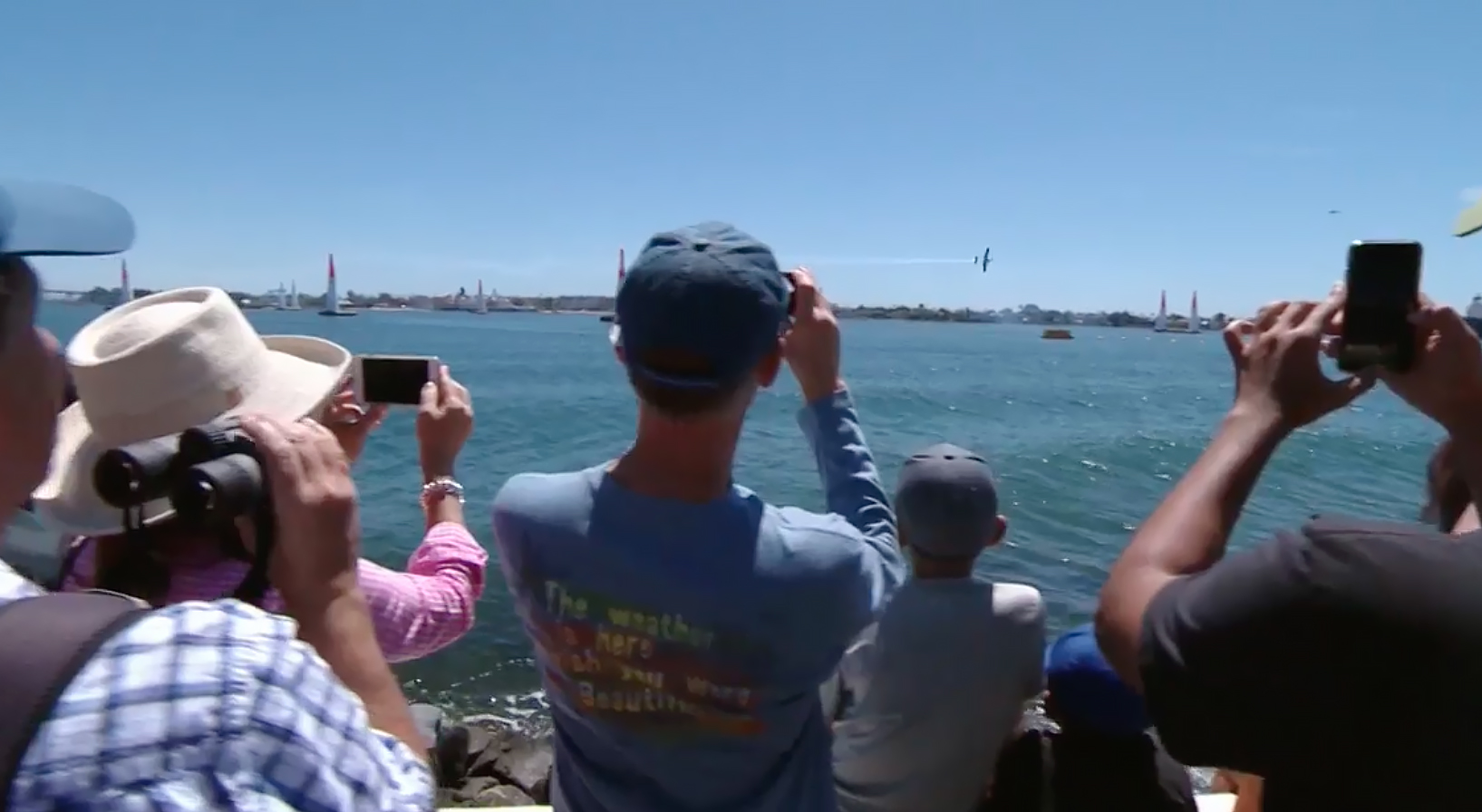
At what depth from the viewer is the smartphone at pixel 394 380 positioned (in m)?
2.14

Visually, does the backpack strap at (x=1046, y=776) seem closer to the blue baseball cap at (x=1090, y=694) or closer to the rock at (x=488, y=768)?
the blue baseball cap at (x=1090, y=694)

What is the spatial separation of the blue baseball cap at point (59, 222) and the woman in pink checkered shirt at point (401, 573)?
482mm

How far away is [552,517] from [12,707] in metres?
0.83

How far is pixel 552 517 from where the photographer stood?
5.32ft

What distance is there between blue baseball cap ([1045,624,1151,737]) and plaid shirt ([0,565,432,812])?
1.62 m

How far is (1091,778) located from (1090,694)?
0.67 feet

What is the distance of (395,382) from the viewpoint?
85.7 inches

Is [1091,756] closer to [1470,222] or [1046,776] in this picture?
[1046,776]

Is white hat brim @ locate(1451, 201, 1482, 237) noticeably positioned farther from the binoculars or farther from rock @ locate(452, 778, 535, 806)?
rock @ locate(452, 778, 535, 806)

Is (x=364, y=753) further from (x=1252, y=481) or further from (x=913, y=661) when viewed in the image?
(x=913, y=661)

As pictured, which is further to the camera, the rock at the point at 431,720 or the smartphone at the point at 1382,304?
the rock at the point at 431,720

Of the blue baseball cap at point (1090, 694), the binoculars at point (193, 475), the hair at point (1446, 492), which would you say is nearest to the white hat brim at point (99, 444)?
the binoculars at point (193, 475)

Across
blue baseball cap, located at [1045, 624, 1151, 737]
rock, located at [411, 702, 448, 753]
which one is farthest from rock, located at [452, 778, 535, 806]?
blue baseball cap, located at [1045, 624, 1151, 737]

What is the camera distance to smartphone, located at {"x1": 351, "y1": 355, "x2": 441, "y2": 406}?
7.01 feet
